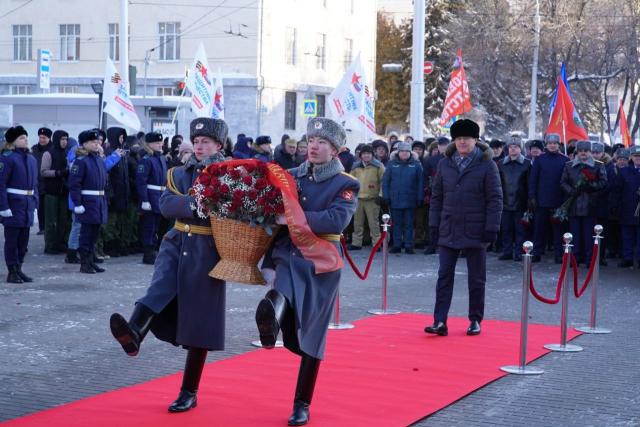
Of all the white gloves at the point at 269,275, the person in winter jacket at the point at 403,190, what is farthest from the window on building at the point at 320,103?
the white gloves at the point at 269,275

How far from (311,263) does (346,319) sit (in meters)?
5.34

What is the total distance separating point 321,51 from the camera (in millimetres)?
57000

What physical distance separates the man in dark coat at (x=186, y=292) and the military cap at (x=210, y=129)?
2 cm

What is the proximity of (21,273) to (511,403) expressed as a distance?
839 cm

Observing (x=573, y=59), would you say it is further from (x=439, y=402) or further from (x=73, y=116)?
(x=439, y=402)

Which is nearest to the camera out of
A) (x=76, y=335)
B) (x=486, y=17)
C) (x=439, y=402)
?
(x=439, y=402)

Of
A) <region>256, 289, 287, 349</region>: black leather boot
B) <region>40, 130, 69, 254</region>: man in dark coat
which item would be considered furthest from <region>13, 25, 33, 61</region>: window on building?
<region>256, 289, 287, 349</region>: black leather boot

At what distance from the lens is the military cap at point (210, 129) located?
757 cm

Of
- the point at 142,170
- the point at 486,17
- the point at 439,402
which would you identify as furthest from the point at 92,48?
the point at 439,402

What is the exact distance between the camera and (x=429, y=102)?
64188 mm

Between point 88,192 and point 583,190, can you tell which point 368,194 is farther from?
point 88,192

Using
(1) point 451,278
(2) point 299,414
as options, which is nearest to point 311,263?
(2) point 299,414

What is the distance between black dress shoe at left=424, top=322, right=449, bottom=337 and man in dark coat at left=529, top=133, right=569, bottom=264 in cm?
794

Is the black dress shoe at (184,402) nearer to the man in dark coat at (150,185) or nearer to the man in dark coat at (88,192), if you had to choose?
the man in dark coat at (88,192)
